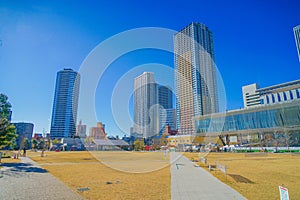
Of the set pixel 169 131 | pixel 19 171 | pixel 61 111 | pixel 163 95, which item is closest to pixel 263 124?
pixel 163 95

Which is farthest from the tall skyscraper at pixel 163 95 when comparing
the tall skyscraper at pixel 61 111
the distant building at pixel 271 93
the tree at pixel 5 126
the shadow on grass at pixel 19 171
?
the tall skyscraper at pixel 61 111

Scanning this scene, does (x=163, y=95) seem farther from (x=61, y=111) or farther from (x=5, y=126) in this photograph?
(x=61, y=111)

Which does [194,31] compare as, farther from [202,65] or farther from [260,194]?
[260,194]

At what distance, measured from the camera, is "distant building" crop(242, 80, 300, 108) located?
96.3 metres

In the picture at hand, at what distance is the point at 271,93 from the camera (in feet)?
353

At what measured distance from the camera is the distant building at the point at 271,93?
3790 inches

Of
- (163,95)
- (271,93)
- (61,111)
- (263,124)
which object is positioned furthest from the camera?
(61,111)

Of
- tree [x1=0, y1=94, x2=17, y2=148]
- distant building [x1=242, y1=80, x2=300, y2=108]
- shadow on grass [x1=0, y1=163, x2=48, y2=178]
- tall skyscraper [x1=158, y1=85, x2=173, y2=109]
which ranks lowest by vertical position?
shadow on grass [x1=0, y1=163, x2=48, y2=178]

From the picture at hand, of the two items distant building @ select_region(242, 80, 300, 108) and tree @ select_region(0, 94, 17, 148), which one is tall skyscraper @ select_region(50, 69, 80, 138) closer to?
tree @ select_region(0, 94, 17, 148)

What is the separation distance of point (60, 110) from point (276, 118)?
10210 cm

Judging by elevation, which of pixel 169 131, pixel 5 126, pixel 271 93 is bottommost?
pixel 5 126

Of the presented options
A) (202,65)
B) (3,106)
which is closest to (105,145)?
(3,106)

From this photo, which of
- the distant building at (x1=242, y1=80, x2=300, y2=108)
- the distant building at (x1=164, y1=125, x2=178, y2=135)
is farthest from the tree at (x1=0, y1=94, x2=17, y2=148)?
the distant building at (x1=242, y1=80, x2=300, y2=108)

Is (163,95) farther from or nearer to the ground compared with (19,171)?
farther from the ground
